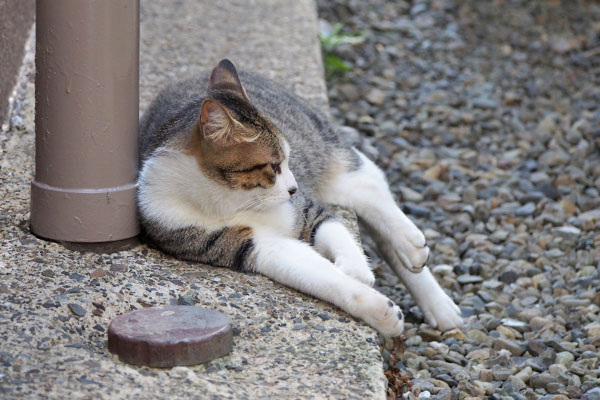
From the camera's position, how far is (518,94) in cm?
586

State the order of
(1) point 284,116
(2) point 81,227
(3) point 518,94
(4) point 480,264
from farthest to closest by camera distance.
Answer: (3) point 518,94 → (4) point 480,264 → (1) point 284,116 → (2) point 81,227

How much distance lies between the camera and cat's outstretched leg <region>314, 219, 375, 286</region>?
2828mm

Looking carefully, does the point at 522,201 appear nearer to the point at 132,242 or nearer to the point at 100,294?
the point at 132,242

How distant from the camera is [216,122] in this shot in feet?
8.43

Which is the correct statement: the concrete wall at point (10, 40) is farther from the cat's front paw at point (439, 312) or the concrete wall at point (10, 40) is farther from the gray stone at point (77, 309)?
the cat's front paw at point (439, 312)

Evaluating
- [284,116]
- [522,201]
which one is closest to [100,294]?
[284,116]

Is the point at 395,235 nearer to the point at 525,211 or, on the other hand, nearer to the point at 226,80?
the point at 226,80

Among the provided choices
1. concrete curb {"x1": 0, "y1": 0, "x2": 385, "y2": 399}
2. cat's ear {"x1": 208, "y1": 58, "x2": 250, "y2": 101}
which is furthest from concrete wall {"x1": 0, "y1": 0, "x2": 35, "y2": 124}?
cat's ear {"x1": 208, "y1": 58, "x2": 250, "y2": 101}

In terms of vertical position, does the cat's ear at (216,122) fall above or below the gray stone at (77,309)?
above

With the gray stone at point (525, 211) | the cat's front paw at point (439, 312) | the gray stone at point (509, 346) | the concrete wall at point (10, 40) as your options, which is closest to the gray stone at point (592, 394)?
the gray stone at point (509, 346)

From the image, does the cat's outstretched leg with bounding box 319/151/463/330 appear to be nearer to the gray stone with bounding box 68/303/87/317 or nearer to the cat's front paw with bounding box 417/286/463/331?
the cat's front paw with bounding box 417/286/463/331

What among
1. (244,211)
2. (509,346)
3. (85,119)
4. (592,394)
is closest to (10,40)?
(85,119)

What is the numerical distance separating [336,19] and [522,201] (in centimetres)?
299

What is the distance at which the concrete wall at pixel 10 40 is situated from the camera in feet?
12.1
